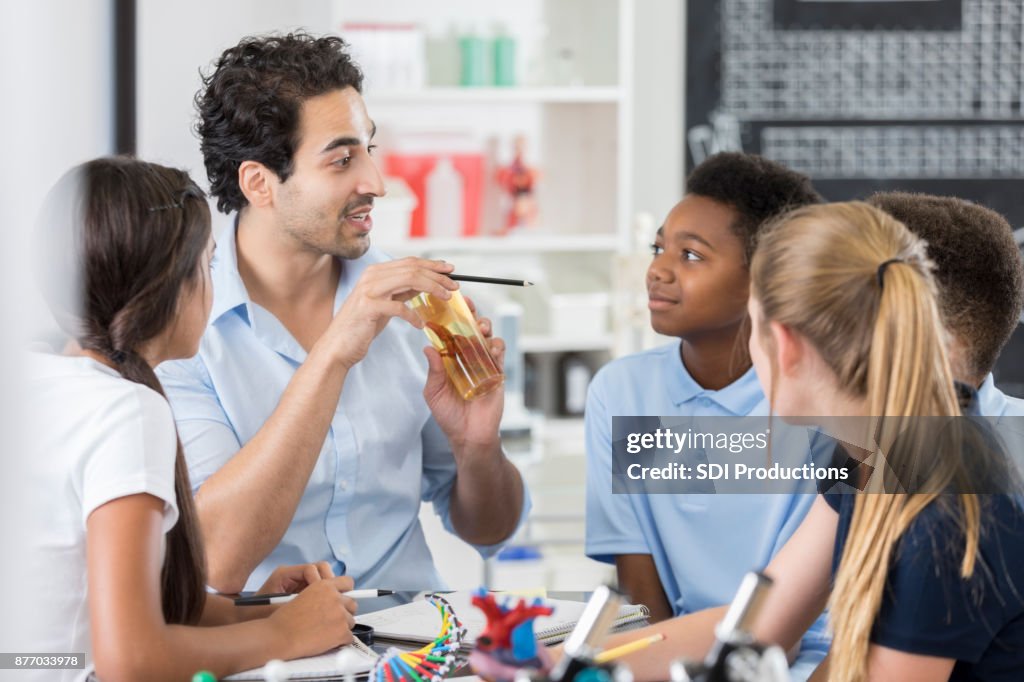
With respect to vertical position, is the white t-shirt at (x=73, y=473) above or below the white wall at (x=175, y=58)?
below

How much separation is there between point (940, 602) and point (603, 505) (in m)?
0.69

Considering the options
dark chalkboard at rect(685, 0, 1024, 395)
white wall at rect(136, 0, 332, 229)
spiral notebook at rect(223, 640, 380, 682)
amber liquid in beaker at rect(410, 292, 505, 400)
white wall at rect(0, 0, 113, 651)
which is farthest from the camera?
dark chalkboard at rect(685, 0, 1024, 395)

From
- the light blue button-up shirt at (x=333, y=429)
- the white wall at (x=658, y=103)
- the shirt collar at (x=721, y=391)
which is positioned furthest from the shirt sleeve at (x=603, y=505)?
the white wall at (x=658, y=103)

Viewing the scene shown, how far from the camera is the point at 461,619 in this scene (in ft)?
4.17

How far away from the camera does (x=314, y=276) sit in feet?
5.78

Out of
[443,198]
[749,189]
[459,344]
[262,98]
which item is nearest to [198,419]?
[459,344]

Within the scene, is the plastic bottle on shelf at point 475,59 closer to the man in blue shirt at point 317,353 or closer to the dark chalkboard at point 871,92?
the dark chalkboard at point 871,92

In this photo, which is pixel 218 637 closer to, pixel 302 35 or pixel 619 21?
pixel 302 35

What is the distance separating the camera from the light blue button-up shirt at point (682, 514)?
1.60 metres

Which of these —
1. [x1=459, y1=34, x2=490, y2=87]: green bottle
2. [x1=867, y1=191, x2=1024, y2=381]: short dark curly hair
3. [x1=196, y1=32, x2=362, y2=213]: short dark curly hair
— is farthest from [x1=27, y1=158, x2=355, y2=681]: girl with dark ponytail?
[x1=459, y1=34, x2=490, y2=87]: green bottle

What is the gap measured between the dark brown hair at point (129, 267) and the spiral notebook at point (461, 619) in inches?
8.2

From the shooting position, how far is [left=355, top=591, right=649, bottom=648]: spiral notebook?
1.22 metres

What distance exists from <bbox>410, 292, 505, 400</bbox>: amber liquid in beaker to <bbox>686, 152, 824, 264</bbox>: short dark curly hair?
1.36 ft

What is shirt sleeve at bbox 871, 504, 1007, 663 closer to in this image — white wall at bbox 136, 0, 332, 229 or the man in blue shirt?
the man in blue shirt
